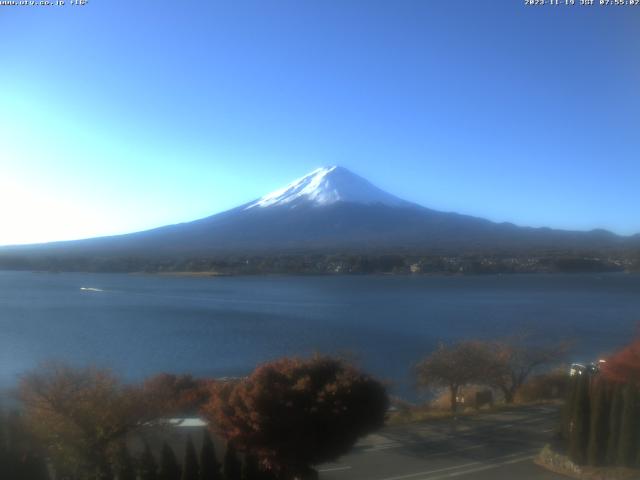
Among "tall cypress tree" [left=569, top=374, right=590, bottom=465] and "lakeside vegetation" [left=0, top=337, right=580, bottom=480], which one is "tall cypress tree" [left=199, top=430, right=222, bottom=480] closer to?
"lakeside vegetation" [left=0, top=337, right=580, bottom=480]

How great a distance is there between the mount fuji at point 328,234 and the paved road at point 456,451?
52.1 metres

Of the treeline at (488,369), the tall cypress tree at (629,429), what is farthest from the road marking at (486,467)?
the treeline at (488,369)

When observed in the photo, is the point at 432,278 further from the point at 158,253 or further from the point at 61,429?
the point at 61,429

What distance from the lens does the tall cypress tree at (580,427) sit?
6332mm

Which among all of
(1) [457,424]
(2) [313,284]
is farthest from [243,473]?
(2) [313,284]

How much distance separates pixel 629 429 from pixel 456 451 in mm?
2145

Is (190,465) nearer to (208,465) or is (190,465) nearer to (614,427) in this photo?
(208,465)

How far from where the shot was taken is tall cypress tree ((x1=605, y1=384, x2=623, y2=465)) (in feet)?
20.0

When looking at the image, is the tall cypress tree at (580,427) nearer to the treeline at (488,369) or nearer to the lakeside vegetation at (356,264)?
the treeline at (488,369)

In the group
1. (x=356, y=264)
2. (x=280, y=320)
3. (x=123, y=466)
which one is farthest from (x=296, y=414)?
(x=356, y=264)

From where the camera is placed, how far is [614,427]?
6.12 meters

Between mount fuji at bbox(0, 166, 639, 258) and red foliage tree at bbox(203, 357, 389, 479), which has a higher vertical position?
mount fuji at bbox(0, 166, 639, 258)

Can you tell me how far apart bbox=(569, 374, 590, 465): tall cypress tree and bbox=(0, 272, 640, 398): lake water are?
4.66m

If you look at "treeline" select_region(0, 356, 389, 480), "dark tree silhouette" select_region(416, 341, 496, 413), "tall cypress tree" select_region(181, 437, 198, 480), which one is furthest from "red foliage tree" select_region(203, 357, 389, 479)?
"dark tree silhouette" select_region(416, 341, 496, 413)
